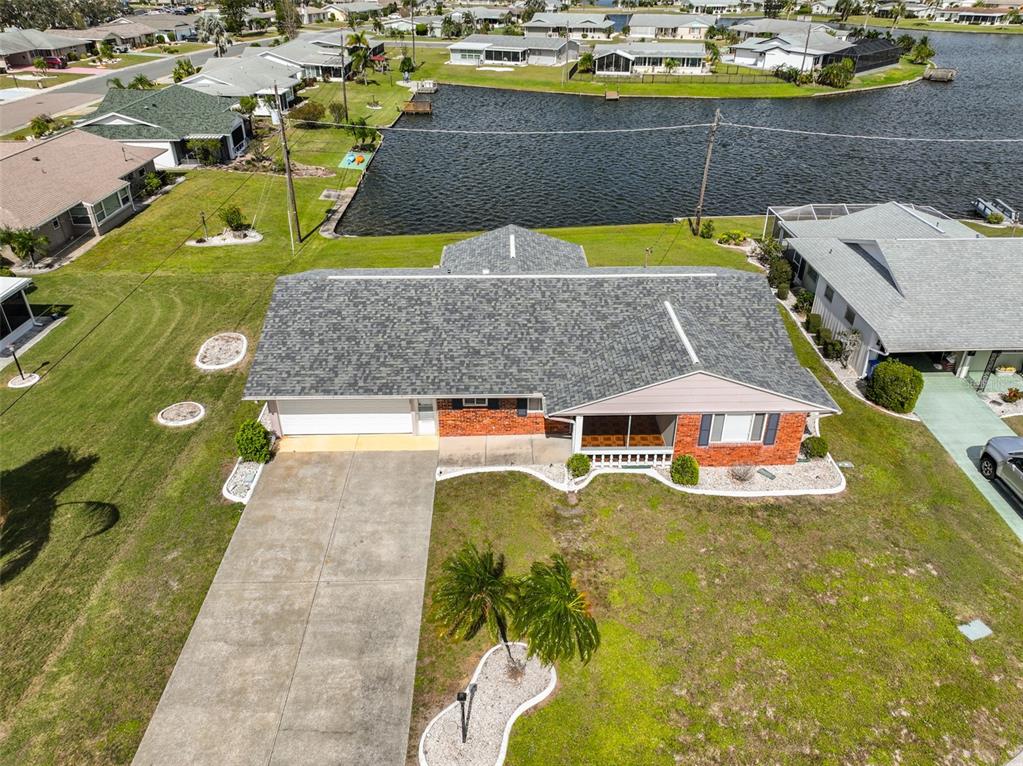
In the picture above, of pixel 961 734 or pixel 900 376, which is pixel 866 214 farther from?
pixel 961 734

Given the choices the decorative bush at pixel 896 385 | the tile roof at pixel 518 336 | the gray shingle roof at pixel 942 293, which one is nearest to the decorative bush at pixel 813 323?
the gray shingle roof at pixel 942 293

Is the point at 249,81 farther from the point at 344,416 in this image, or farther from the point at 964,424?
the point at 964,424

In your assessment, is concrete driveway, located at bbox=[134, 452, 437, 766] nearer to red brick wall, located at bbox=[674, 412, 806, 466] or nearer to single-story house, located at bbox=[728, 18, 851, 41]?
red brick wall, located at bbox=[674, 412, 806, 466]

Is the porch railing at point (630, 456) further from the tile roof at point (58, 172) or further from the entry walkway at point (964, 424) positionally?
the tile roof at point (58, 172)

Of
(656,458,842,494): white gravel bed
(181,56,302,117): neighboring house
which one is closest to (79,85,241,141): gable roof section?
(181,56,302,117): neighboring house

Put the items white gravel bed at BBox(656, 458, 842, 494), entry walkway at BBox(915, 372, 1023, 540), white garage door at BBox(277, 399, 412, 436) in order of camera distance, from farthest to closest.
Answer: white garage door at BBox(277, 399, 412, 436) < white gravel bed at BBox(656, 458, 842, 494) < entry walkway at BBox(915, 372, 1023, 540)

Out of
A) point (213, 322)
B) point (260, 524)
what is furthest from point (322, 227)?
point (260, 524)
